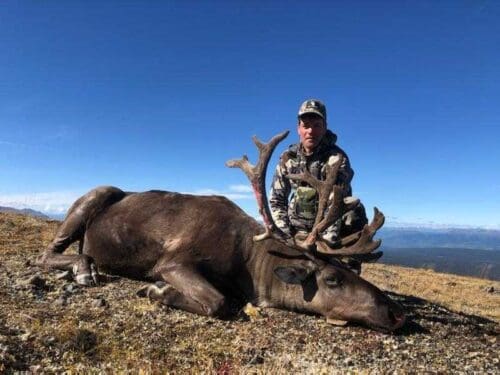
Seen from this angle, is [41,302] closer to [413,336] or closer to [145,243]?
[145,243]

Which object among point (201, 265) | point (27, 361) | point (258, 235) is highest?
point (258, 235)

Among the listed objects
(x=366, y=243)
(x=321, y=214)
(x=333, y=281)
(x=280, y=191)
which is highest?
(x=280, y=191)

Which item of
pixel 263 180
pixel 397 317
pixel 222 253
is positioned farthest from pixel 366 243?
A: pixel 222 253

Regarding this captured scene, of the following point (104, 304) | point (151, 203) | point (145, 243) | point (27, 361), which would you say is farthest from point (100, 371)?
point (151, 203)

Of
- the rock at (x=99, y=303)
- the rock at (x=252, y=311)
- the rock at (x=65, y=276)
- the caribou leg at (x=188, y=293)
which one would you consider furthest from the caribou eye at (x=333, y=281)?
the rock at (x=65, y=276)

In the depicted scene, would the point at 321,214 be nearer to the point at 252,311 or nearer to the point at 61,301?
the point at 252,311

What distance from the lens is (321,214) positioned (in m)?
7.85

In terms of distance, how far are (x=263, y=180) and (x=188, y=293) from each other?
233 cm

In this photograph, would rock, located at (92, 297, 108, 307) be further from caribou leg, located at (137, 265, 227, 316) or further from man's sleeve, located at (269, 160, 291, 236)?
man's sleeve, located at (269, 160, 291, 236)

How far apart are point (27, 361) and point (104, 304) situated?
224cm

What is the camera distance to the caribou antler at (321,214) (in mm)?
7621

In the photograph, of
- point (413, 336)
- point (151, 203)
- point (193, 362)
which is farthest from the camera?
point (151, 203)

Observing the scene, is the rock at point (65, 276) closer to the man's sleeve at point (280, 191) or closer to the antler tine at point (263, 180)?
the antler tine at point (263, 180)

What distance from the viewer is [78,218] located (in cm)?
945
